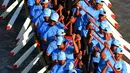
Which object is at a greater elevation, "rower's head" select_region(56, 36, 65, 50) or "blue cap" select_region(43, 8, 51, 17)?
"blue cap" select_region(43, 8, 51, 17)

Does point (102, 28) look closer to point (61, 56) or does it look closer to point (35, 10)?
point (61, 56)

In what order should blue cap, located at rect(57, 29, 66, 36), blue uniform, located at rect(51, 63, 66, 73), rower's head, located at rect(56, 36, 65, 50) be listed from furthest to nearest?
blue cap, located at rect(57, 29, 66, 36) < rower's head, located at rect(56, 36, 65, 50) < blue uniform, located at rect(51, 63, 66, 73)

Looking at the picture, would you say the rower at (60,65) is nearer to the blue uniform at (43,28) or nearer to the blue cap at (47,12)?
the blue uniform at (43,28)

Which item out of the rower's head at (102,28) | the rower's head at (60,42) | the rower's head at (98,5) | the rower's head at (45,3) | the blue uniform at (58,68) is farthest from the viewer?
the rower's head at (45,3)

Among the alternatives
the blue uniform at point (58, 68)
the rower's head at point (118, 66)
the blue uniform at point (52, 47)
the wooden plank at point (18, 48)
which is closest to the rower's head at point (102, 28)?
the blue uniform at point (52, 47)

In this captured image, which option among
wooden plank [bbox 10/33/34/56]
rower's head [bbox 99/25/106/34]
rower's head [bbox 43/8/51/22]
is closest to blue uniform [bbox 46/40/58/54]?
rower's head [bbox 43/8/51/22]

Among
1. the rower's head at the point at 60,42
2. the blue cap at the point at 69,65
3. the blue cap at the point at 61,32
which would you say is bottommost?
the blue cap at the point at 69,65

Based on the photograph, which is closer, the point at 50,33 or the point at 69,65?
the point at 69,65

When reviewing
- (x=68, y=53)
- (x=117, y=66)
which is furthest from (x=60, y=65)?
(x=117, y=66)

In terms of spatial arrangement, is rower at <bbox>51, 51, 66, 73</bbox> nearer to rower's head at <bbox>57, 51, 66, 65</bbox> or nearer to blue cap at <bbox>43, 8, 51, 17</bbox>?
rower's head at <bbox>57, 51, 66, 65</bbox>

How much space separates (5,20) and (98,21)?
330cm

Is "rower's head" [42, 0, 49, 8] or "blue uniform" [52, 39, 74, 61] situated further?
"rower's head" [42, 0, 49, 8]

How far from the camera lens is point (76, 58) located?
782 cm

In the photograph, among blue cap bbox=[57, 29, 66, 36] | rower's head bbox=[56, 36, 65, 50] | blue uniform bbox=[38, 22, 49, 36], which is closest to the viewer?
rower's head bbox=[56, 36, 65, 50]
